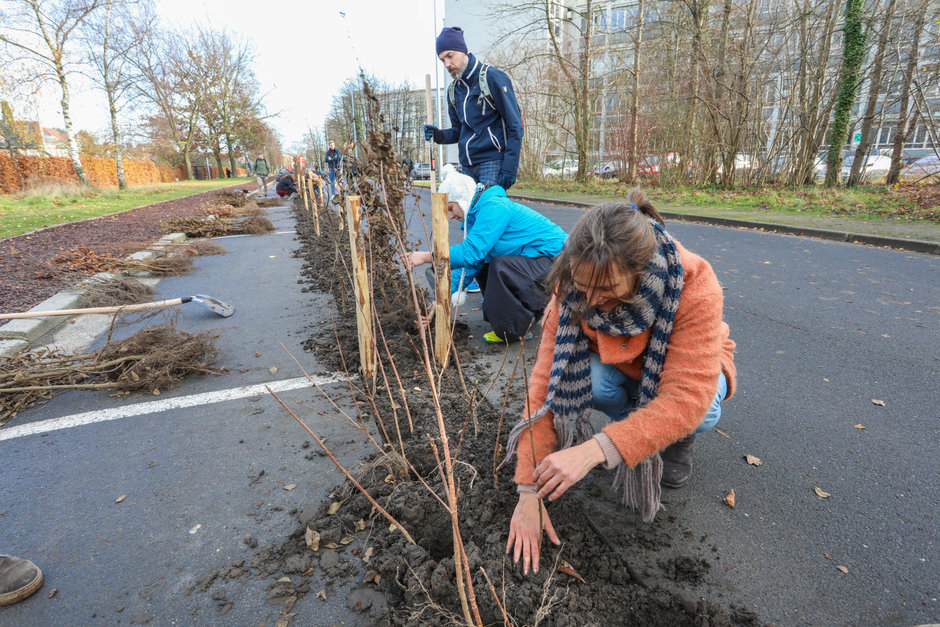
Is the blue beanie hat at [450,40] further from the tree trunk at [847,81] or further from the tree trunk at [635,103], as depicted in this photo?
the tree trunk at [635,103]

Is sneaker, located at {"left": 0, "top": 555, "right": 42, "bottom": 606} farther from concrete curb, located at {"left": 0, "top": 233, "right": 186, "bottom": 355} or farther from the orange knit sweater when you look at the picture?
concrete curb, located at {"left": 0, "top": 233, "right": 186, "bottom": 355}

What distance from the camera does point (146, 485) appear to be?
213 cm

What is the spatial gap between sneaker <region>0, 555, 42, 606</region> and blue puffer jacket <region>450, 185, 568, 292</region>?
7.75 feet

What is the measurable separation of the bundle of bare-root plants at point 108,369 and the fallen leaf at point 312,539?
192cm

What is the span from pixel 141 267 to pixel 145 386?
3.93 meters

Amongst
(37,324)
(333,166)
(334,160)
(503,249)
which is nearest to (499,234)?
(503,249)

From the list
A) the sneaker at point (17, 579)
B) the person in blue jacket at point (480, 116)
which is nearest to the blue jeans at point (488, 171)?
the person in blue jacket at point (480, 116)

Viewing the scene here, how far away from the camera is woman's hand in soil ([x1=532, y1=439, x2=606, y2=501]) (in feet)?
4.33

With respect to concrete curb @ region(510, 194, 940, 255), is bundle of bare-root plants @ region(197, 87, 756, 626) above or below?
below

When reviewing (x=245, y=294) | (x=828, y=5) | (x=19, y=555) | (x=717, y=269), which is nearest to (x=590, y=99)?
(x=828, y=5)

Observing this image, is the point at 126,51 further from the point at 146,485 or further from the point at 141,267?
the point at 146,485

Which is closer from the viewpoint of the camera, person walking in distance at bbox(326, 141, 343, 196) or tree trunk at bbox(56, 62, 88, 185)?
person walking in distance at bbox(326, 141, 343, 196)

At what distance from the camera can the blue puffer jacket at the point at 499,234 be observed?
3.12 m

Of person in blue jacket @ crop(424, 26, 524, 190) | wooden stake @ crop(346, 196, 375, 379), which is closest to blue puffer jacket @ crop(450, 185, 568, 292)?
wooden stake @ crop(346, 196, 375, 379)
